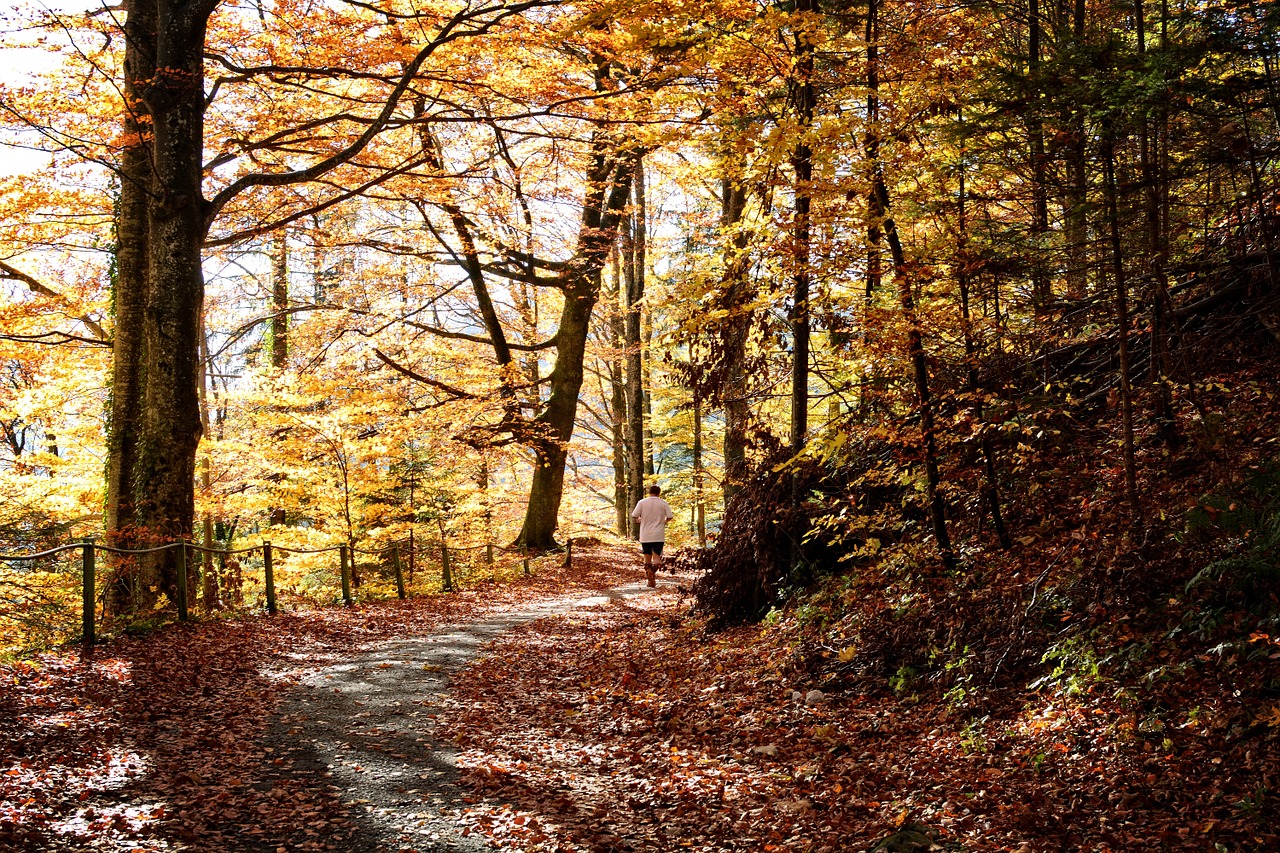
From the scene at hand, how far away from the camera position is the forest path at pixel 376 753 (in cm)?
460

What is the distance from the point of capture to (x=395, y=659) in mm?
9383

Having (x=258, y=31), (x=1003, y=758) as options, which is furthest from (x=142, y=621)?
Answer: (x=1003, y=758)

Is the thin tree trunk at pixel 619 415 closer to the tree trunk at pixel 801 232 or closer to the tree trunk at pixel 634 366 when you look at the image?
the tree trunk at pixel 634 366

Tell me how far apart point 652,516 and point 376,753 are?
9316mm

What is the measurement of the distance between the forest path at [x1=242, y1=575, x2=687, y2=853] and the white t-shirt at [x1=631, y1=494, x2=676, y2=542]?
18.6 feet

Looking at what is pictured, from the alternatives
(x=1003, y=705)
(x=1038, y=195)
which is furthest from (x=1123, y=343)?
(x=1003, y=705)

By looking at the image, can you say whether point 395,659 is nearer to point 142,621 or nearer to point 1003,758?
point 142,621

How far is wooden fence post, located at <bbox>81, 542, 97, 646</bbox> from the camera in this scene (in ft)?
26.1

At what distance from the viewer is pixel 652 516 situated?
15047 mm

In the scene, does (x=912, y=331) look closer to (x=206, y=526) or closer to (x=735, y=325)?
(x=735, y=325)

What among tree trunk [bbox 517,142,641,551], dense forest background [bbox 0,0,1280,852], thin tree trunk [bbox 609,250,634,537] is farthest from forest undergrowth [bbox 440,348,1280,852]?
thin tree trunk [bbox 609,250,634,537]

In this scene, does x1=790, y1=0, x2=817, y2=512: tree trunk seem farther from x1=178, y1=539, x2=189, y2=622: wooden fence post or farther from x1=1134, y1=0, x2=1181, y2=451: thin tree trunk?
x1=178, y1=539, x2=189, y2=622: wooden fence post

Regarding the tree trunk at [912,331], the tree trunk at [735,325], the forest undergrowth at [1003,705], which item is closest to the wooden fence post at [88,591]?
the forest undergrowth at [1003,705]

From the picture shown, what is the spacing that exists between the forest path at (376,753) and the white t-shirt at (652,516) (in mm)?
5681
